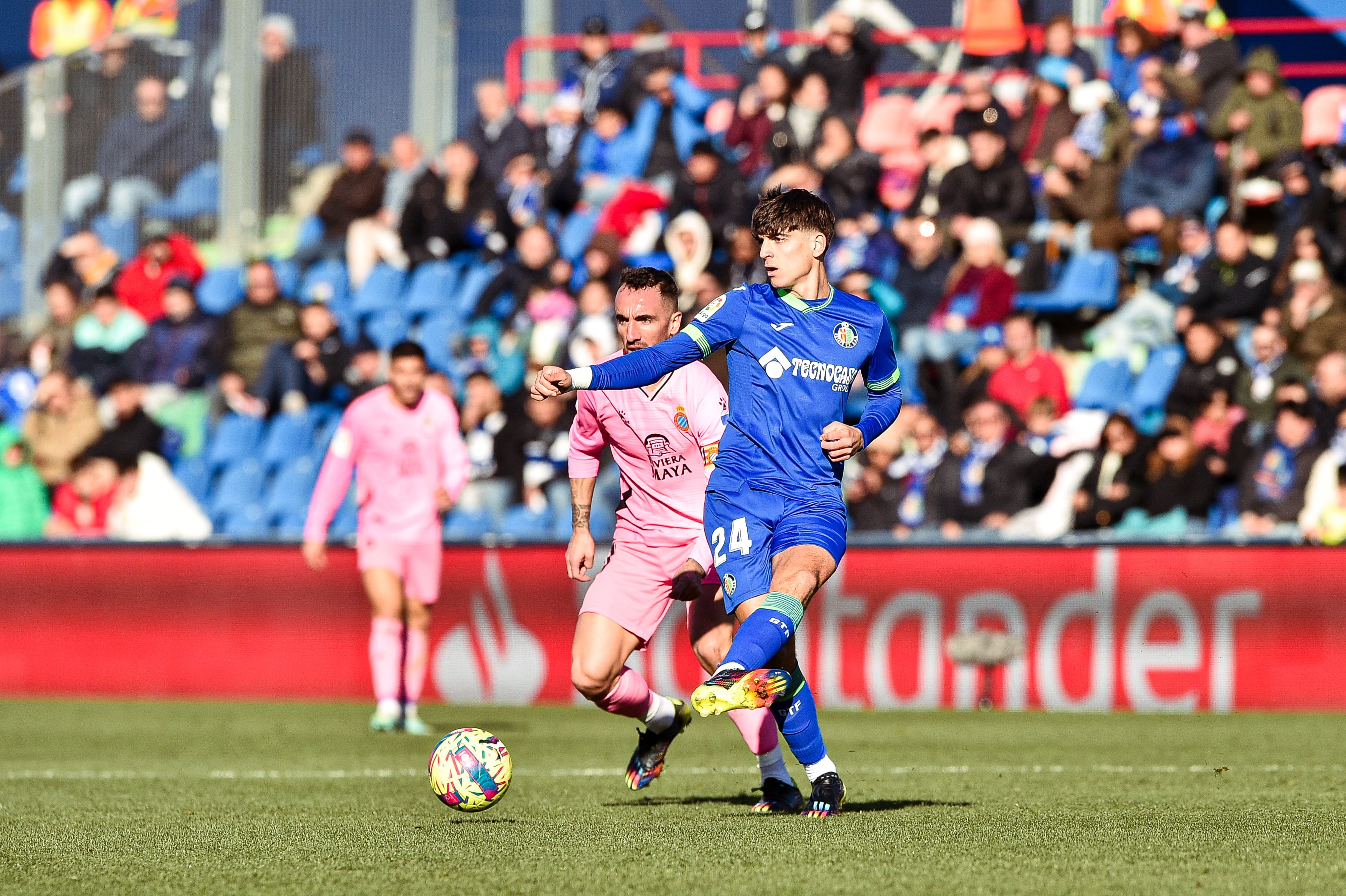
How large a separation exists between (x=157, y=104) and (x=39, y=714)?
26.7 ft

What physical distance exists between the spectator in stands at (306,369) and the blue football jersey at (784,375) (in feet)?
37.4

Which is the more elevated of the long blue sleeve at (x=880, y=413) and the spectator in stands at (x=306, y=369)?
the spectator in stands at (x=306, y=369)

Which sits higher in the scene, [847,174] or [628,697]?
[847,174]

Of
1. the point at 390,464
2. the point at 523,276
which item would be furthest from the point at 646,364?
the point at 523,276

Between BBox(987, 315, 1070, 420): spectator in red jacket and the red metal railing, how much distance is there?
413 cm

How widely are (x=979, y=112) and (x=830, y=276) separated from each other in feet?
6.77

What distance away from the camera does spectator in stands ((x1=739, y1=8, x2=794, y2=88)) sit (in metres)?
18.2

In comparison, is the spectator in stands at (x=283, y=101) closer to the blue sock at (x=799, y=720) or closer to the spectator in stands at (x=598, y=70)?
the spectator in stands at (x=598, y=70)

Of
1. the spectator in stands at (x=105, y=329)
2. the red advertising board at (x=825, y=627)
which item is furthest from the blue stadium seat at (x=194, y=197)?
the red advertising board at (x=825, y=627)

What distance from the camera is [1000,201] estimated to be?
656 inches

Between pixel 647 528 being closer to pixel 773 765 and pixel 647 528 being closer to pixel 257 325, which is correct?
pixel 773 765

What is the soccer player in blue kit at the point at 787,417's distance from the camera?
658 centimetres

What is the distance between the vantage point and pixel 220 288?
63.9 feet

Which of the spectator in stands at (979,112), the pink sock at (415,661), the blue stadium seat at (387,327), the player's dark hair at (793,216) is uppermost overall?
the spectator in stands at (979,112)
